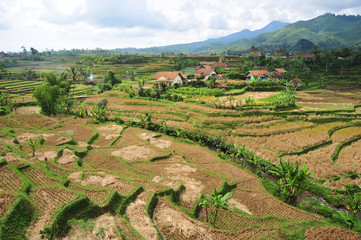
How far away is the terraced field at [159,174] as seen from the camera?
1031cm

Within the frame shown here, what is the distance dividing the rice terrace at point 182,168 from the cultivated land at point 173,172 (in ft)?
0.25

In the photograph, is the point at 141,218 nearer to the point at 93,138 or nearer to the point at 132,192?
the point at 132,192

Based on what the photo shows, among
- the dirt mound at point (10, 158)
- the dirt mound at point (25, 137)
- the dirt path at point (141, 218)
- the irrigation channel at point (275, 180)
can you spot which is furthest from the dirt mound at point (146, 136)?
the dirt mound at point (10, 158)

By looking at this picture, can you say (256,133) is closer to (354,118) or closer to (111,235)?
(354,118)

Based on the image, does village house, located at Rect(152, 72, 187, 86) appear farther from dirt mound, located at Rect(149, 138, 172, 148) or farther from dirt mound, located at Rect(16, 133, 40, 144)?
dirt mound, located at Rect(16, 133, 40, 144)

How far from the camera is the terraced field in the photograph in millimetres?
10312

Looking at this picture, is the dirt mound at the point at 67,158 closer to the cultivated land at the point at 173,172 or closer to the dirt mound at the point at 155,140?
the cultivated land at the point at 173,172

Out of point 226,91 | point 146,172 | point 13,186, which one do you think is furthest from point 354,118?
point 13,186

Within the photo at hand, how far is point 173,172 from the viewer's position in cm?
1666

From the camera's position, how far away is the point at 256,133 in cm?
2441

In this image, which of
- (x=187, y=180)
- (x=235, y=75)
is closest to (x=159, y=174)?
(x=187, y=180)

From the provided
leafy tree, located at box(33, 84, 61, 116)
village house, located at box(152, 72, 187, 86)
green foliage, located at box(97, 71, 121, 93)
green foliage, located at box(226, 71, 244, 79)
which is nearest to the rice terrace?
leafy tree, located at box(33, 84, 61, 116)

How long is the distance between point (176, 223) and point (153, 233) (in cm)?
146

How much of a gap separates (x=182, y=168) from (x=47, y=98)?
25.1 metres
